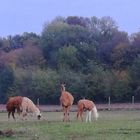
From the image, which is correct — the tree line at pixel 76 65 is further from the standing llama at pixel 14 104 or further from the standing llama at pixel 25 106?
the standing llama at pixel 25 106

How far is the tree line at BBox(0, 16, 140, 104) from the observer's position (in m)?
73.8

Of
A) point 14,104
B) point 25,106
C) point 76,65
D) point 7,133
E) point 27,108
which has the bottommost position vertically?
point 7,133

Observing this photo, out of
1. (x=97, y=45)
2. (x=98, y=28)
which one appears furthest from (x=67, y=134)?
(x=98, y=28)

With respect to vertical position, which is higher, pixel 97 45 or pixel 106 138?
pixel 97 45

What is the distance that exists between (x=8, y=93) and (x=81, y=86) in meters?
11.2

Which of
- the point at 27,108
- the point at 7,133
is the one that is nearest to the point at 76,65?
the point at 27,108

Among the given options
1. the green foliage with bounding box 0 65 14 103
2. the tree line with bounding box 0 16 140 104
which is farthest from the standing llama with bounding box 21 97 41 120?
the green foliage with bounding box 0 65 14 103

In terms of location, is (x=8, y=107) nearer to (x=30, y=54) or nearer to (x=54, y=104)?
(x=54, y=104)

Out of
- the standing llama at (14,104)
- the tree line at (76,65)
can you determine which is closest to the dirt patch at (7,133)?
the standing llama at (14,104)

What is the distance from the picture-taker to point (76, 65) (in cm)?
8175

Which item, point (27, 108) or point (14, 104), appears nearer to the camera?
point (27, 108)

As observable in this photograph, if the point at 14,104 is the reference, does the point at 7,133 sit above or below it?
below

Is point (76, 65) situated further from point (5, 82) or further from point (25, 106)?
point (25, 106)

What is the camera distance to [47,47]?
3487 inches
